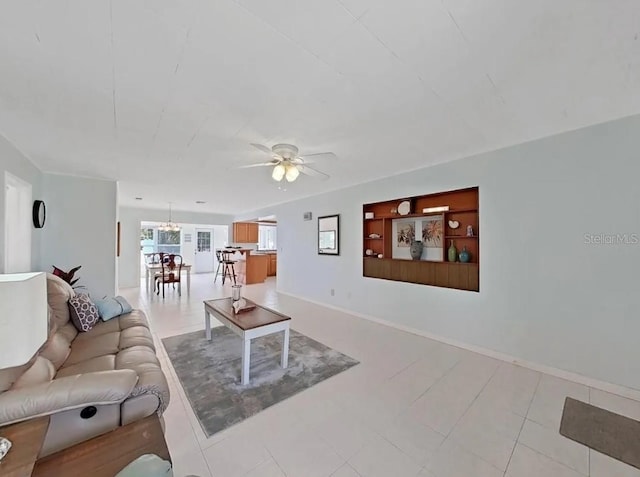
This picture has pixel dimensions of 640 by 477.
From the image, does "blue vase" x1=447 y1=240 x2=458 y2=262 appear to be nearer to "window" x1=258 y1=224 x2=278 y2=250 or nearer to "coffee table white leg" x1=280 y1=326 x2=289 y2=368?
"coffee table white leg" x1=280 y1=326 x2=289 y2=368

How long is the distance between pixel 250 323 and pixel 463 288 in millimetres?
2498

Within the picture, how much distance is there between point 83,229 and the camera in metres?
4.10

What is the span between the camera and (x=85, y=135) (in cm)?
253

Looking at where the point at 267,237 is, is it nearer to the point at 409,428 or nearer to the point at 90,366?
the point at 90,366

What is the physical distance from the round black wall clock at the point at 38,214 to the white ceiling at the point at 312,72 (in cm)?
106

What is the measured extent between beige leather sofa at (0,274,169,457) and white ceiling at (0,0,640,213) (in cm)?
161

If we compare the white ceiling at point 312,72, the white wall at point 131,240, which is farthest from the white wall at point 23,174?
the white wall at point 131,240

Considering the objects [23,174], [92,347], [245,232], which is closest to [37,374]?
[92,347]

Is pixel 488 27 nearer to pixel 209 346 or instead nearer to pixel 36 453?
pixel 36 453

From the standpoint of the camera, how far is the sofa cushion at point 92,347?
1.91 meters

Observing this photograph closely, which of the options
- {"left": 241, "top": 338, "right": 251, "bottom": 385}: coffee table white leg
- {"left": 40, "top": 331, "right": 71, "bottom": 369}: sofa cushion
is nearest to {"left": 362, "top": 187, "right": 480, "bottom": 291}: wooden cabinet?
{"left": 241, "top": 338, "right": 251, "bottom": 385}: coffee table white leg

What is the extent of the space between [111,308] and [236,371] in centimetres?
154

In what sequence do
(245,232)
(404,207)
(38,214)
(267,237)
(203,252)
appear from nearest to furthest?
(38,214) → (404,207) → (245,232) → (203,252) → (267,237)

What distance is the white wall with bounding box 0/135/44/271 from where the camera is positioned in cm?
247
